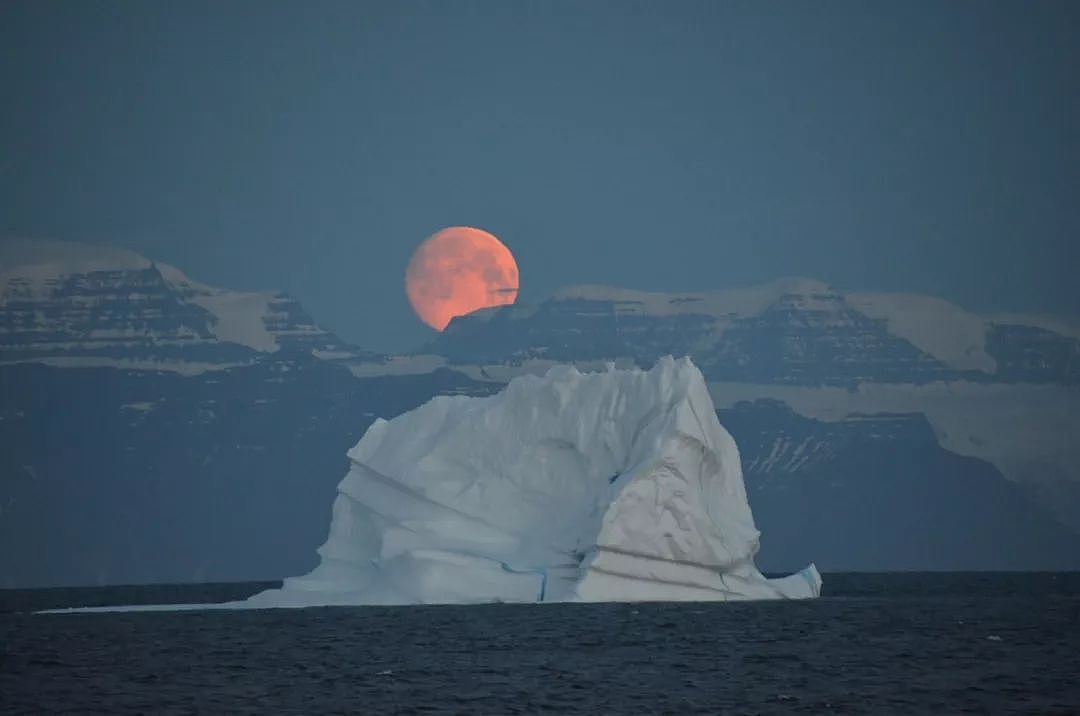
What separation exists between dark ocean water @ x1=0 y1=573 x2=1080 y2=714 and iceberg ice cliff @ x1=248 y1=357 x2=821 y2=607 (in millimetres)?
1387

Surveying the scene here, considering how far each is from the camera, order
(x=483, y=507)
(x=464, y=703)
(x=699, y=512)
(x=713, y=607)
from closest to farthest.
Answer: (x=464, y=703)
(x=699, y=512)
(x=483, y=507)
(x=713, y=607)

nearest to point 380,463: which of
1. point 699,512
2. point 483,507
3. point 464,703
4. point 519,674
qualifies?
point 483,507

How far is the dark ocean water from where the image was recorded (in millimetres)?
32469

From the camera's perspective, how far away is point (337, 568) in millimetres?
53594

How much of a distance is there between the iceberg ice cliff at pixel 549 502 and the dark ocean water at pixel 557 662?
1387 millimetres

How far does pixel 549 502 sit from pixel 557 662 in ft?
41.0

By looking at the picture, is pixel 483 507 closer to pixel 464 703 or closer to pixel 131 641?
pixel 131 641

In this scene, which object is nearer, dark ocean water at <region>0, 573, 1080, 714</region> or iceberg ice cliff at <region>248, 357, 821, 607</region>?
dark ocean water at <region>0, 573, 1080, 714</region>

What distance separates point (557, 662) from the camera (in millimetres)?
40125

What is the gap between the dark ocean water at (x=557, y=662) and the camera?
107ft

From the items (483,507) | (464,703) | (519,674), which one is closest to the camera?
(464,703)

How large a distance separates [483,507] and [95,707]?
68.9ft

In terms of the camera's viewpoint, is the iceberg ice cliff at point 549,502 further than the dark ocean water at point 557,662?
Yes

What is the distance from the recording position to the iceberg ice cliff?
159 ft
